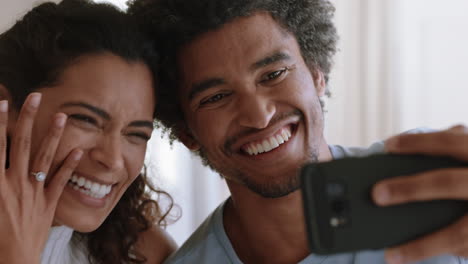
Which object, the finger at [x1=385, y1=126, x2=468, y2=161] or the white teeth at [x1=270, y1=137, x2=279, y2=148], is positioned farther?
the white teeth at [x1=270, y1=137, x2=279, y2=148]

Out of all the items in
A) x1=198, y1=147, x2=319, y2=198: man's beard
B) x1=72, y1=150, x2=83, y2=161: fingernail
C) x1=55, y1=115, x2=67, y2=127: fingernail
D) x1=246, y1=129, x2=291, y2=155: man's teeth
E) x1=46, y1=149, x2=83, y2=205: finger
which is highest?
x1=55, y1=115, x2=67, y2=127: fingernail

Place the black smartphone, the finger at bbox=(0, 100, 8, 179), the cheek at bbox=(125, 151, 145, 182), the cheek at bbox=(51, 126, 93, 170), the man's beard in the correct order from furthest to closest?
the man's beard, the cheek at bbox=(125, 151, 145, 182), the cheek at bbox=(51, 126, 93, 170), the finger at bbox=(0, 100, 8, 179), the black smartphone

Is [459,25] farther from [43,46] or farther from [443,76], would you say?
[43,46]

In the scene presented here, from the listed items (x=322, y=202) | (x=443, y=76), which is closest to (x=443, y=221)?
(x=322, y=202)

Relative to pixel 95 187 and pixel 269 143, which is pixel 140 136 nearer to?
pixel 95 187

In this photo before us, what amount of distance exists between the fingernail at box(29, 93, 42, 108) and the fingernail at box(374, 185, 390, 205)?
28.1 inches

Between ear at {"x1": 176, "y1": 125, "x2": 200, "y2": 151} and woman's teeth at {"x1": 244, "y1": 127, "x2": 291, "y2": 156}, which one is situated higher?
woman's teeth at {"x1": 244, "y1": 127, "x2": 291, "y2": 156}

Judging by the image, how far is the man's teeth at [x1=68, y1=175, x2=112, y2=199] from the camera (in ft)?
4.13

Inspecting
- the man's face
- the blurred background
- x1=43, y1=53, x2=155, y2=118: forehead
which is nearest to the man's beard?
the man's face

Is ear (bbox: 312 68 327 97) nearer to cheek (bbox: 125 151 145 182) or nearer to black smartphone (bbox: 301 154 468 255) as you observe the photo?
cheek (bbox: 125 151 145 182)

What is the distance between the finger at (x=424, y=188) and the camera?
695mm

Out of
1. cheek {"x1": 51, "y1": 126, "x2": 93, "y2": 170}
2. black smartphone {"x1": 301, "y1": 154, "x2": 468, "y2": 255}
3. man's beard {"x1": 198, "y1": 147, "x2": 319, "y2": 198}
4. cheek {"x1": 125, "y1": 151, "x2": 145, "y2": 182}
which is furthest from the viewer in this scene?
man's beard {"x1": 198, "y1": 147, "x2": 319, "y2": 198}

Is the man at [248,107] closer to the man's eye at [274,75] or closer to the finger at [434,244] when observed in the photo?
the man's eye at [274,75]

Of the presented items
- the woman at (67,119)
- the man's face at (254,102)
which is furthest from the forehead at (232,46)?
the woman at (67,119)
